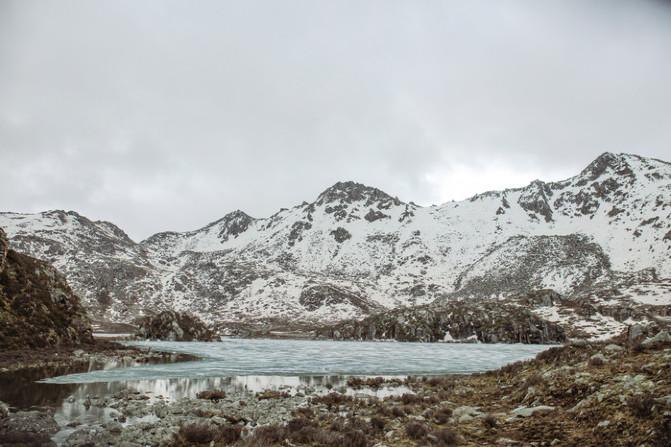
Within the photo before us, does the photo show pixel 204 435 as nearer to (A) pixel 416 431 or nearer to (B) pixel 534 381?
(A) pixel 416 431

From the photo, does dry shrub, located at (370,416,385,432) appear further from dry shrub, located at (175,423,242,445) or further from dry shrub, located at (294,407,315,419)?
dry shrub, located at (175,423,242,445)

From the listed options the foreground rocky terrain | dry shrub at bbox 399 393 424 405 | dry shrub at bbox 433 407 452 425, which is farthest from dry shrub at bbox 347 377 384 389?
dry shrub at bbox 433 407 452 425

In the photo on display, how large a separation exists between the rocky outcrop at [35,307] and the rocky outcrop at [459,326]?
366 feet

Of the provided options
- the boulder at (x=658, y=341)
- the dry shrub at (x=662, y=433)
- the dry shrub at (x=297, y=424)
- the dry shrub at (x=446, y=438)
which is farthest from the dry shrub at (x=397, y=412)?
the boulder at (x=658, y=341)

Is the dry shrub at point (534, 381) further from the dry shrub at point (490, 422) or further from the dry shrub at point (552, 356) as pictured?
the dry shrub at point (490, 422)

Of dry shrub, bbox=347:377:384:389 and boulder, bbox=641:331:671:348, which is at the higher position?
boulder, bbox=641:331:671:348

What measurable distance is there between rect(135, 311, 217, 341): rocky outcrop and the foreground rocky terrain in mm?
111568

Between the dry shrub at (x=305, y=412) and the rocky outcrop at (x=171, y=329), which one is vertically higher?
the dry shrub at (x=305, y=412)

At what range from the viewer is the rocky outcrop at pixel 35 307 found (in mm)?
47938

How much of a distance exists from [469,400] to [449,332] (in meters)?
130

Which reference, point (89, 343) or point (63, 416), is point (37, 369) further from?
point (89, 343)

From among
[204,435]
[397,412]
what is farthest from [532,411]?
[204,435]

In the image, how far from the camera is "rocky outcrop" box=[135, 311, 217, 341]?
130750mm

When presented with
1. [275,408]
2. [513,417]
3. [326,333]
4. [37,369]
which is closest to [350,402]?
[275,408]
